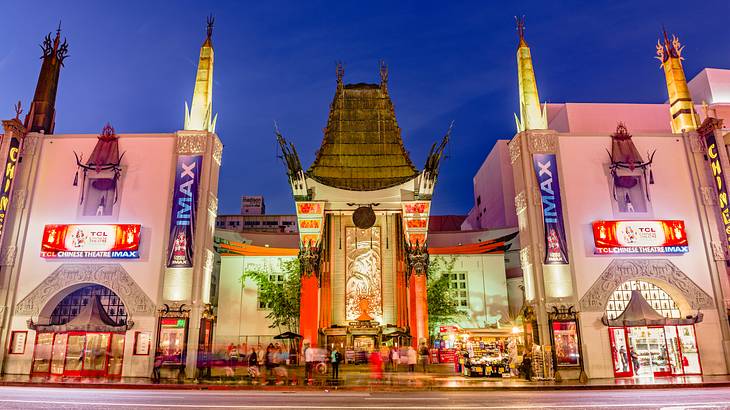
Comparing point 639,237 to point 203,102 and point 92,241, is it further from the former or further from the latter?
point 92,241

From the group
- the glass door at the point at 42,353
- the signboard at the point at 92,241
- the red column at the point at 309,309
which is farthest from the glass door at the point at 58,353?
the red column at the point at 309,309

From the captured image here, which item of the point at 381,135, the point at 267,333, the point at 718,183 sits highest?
the point at 381,135

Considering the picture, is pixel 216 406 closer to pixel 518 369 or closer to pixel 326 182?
pixel 518 369

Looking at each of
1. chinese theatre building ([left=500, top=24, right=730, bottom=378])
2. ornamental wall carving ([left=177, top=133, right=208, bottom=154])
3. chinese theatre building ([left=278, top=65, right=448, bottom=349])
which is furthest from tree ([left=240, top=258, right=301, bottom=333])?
chinese theatre building ([left=500, top=24, right=730, bottom=378])

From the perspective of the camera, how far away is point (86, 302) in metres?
22.6

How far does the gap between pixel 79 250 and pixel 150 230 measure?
3042mm

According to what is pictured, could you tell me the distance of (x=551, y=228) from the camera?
70.2ft

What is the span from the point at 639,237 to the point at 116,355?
22821 millimetres

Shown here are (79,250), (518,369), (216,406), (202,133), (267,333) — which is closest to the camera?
(216,406)

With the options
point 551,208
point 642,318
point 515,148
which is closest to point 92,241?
point 515,148

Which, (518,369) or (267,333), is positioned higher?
(267,333)

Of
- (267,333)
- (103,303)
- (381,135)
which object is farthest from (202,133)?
(267,333)

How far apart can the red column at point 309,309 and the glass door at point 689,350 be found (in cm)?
1725

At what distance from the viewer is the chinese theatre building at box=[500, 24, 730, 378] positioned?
20.2m
